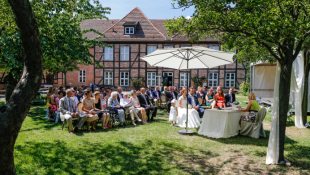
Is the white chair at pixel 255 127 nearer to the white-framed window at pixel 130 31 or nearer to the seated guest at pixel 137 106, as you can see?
the seated guest at pixel 137 106

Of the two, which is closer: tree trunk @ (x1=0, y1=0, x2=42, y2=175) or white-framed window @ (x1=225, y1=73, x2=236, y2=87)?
tree trunk @ (x1=0, y1=0, x2=42, y2=175)

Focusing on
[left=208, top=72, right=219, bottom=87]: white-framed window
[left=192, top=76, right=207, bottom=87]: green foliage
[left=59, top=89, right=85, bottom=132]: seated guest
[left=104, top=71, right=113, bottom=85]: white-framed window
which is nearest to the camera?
[left=59, top=89, right=85, bottom=132]: seated guest

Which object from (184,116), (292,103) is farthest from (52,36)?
(292,103)

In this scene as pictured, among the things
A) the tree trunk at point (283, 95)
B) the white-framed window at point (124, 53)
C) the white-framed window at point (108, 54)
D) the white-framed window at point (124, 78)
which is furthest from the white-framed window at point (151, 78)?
the tree trunk at point (283, 95)

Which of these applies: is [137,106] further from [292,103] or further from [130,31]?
[130,31]

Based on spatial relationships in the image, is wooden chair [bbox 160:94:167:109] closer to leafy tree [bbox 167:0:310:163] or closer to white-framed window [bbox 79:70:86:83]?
leafy tree [bbox 167:0:310:163]

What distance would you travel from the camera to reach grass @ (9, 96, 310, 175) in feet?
20.3

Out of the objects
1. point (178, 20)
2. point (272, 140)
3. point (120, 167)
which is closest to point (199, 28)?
point (178, 20)

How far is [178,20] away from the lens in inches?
A: 282

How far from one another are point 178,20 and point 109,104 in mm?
4756

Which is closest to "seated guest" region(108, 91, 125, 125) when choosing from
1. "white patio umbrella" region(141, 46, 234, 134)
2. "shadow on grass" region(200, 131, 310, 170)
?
"white patio umbrella" region(141, 46, 234, 134)

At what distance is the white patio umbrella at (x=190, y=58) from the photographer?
9.52 metres

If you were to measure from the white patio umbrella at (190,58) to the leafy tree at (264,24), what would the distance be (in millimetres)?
1976

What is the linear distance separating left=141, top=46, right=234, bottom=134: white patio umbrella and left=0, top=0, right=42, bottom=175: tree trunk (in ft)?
20.4
